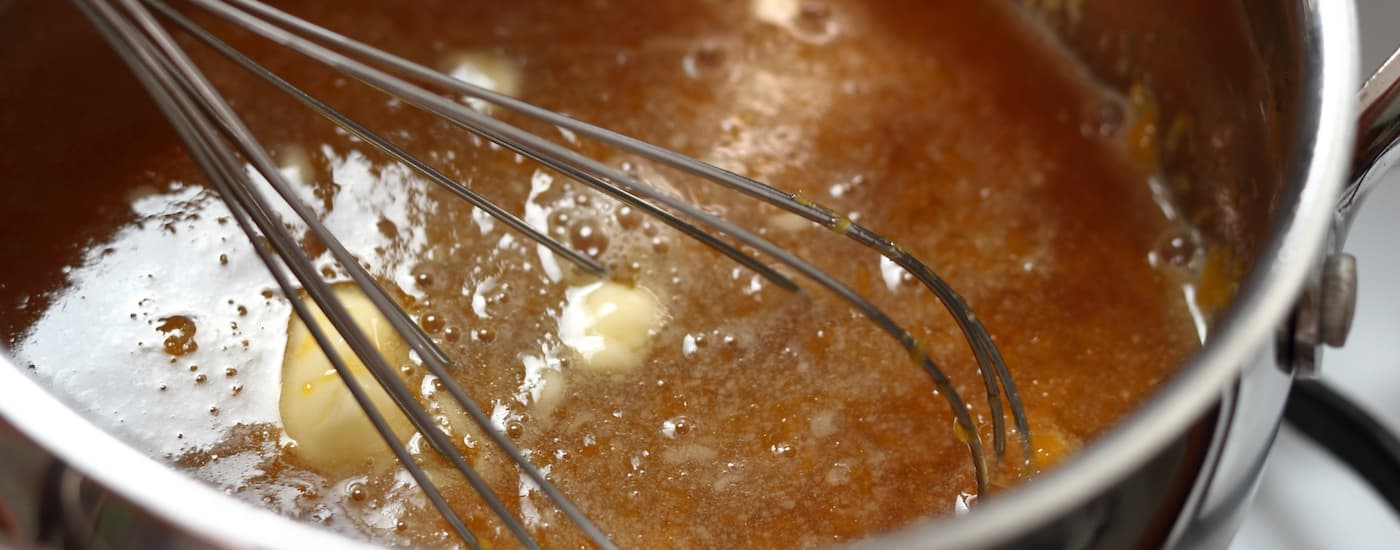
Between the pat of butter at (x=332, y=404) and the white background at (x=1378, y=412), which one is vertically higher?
the white background at (x=1378, y=412)

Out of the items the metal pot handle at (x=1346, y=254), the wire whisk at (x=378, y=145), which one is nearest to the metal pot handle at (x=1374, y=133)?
the metal pot handle at (x=1346, y=254)

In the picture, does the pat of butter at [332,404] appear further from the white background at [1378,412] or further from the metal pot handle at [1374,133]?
the white background at [1378,412]

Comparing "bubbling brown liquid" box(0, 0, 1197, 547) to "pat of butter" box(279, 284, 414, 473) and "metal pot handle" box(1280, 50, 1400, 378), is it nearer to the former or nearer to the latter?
"pat of butter" box(279, 284, 414, 473)

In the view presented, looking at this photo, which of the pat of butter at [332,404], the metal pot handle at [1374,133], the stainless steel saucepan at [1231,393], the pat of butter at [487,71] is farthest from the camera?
the pat of butter at [487,71]

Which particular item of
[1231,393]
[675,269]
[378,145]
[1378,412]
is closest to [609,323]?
[675,269]

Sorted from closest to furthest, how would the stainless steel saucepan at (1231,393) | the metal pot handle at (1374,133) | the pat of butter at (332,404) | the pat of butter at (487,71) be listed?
the stainless steel saucepan at (1231,393) → the metal pot handle at (1374,133) → the pat of butter at (332,404) → the pat of butter at (487,71)

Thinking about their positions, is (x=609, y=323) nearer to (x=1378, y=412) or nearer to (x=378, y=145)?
(x=378, y=145)
